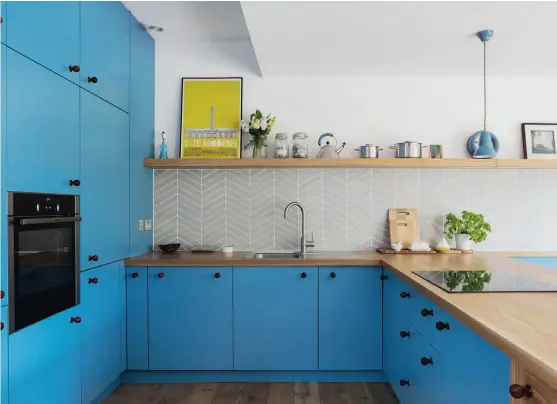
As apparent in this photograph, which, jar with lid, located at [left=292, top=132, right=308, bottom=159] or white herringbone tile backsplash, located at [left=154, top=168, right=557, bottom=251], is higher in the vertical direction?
jar with lid, located at [left=292, top=132, right=308, bottom=159]

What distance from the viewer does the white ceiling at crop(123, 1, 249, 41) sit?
9.46 ft

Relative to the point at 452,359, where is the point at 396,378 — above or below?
below

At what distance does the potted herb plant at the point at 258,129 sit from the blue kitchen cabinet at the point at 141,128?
2.44ft

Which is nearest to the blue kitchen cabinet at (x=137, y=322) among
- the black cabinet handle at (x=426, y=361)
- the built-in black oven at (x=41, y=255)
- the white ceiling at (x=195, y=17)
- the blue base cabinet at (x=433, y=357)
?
the built-in black oven at (x=41, y=255)

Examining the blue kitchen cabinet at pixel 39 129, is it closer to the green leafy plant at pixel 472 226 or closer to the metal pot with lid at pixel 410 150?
the metal pot with lid at pixel 410 150

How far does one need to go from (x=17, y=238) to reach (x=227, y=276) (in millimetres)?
1472

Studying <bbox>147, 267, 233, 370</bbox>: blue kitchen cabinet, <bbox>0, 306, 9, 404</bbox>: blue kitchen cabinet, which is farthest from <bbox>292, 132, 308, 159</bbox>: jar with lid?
<bbox>0, 306, 9, 404</bbox>: blue kitchen cabinet

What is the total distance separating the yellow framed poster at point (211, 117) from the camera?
3.53 meters

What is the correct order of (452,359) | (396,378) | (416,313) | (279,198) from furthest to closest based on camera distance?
(279,198)
(396,378)
(416,313)
(452,359)

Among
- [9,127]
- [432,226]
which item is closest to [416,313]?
[432,226]

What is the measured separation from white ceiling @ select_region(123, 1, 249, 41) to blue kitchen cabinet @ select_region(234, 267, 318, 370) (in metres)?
1.75

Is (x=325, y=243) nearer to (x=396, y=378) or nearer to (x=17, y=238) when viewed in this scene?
(x=396, y=378)

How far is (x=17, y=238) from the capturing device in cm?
175

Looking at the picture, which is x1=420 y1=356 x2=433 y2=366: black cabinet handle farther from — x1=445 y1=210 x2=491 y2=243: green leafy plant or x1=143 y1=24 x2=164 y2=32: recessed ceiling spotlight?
x1=143 y1=24 x2=164 y2=32: recessed ceiling spotlight
